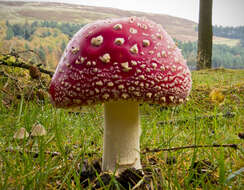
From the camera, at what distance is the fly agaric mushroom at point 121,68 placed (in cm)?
135

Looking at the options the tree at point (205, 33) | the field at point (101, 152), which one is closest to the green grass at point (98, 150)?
the field at point (101, 152)

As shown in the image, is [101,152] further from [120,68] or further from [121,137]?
[120,68]

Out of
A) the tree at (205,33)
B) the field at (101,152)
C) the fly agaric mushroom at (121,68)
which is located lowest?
the field at (101,152)

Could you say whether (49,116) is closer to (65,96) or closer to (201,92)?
(65,96)

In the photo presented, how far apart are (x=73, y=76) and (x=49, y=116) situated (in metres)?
1.44

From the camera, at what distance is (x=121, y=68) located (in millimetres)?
1347

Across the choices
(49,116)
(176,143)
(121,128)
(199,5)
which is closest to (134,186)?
(121,128)

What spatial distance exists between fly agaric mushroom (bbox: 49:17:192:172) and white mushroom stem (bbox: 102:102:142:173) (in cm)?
16

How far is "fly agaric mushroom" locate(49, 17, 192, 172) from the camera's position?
135 cm

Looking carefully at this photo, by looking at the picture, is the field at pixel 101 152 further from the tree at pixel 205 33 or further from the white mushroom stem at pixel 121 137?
the tree at pixel 205 33

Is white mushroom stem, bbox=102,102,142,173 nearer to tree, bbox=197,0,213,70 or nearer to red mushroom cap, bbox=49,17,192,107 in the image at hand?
red mushroom cap, bbox=49,17,192,107

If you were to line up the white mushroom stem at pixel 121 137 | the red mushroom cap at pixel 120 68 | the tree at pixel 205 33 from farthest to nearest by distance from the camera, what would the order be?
1. the tree at pixel 205 33
2. the white mushroom stem at pixel 121 137
3. the red mushroom cap at pixel 120 68

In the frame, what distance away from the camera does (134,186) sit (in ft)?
4.99

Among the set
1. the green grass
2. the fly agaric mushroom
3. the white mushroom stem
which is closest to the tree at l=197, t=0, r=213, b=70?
the green grass
